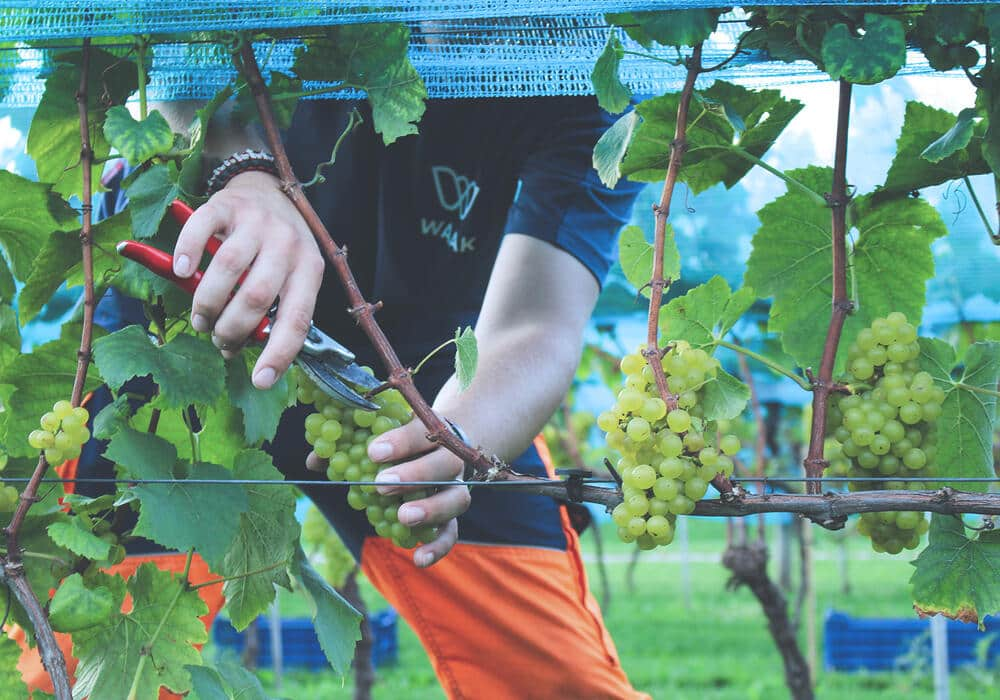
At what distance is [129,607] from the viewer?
1.88m

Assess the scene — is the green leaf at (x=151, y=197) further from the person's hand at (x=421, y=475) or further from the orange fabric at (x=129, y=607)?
the orange fabric at (x=129, y=607)

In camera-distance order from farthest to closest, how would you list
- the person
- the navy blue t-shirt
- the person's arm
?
1. the navy blue t-shirt
2. the person
3. the person's arm

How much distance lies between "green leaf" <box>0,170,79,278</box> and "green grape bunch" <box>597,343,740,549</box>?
727 millimetres

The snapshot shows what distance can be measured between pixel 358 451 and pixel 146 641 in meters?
0.34

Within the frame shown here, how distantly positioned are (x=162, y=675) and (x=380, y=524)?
307mm

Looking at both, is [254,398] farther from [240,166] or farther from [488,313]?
[488,313]

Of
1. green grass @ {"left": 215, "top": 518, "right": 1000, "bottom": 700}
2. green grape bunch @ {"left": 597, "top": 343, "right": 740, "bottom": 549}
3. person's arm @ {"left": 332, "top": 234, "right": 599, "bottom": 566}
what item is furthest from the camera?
green grass @ {"left": 215, "top": 518, "right": 1000, "bottom": 700}

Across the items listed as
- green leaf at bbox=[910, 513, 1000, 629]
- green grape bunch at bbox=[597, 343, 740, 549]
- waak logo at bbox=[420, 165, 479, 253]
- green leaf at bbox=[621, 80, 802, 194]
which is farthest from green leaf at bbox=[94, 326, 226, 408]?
waak logo at bbox=[420, 165, 479, 253]

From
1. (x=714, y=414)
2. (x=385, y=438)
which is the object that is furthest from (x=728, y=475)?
(x=385, y=438)

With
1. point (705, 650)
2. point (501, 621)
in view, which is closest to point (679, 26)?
point (501, 621)

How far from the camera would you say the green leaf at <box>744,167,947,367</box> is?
1232 mm

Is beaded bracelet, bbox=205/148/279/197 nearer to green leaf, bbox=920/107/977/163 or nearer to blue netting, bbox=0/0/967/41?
blue netting, bbox=0/0/967/41

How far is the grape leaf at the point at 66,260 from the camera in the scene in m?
1.21

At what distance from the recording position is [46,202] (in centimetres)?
127
